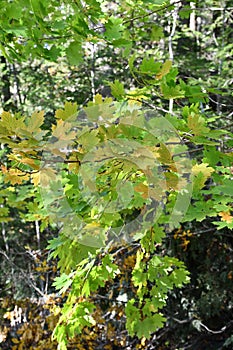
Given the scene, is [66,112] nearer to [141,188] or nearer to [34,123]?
[34,123]

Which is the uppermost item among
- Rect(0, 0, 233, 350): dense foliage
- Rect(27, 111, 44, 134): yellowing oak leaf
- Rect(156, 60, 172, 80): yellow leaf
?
Rect(156, 60, 172, 80): yellow leaf

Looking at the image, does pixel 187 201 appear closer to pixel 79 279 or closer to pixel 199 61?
pixel 79 279

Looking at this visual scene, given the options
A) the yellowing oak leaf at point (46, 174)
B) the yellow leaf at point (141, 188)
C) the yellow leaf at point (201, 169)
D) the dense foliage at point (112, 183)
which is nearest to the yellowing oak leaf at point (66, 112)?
the dense foliage at point (112, 183)

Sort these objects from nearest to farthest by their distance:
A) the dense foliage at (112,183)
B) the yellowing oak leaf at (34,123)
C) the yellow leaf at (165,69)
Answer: the yellowing oak leaf at (34,123), the dense foliage at (112,183), the yellow leaf at (165,69)

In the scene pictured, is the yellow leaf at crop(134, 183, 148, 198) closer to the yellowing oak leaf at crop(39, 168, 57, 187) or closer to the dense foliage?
the dense foliage

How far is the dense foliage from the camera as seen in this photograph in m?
1.00

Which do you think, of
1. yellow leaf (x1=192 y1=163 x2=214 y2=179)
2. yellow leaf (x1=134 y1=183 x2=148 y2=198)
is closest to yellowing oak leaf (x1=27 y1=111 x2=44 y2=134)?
yellow leaf (x1=134 y1=183 x2=148 y2=198)

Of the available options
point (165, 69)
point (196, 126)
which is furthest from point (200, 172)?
point (165, 69)

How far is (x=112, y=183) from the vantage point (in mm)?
1115

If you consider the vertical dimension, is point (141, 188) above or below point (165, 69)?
below

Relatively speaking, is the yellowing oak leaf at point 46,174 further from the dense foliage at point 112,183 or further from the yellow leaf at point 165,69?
the yellow leaf at point 165,69

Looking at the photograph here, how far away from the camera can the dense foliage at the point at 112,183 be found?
100 centimetres

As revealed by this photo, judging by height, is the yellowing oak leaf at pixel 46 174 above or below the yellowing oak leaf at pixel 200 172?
above

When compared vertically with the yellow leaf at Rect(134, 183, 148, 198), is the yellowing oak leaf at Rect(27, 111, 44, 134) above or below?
above
